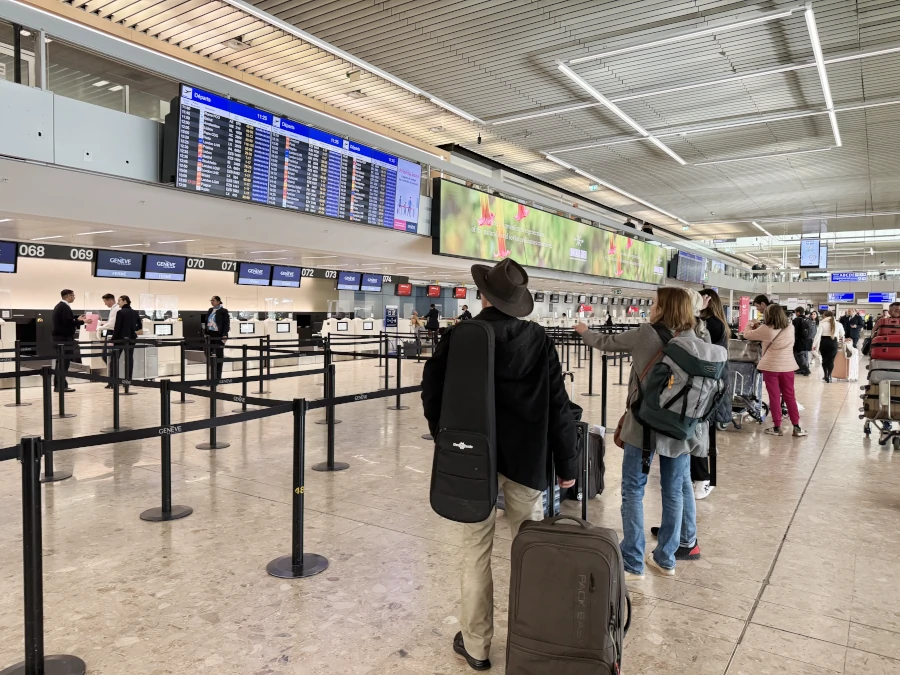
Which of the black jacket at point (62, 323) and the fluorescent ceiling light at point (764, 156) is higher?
the fluorescent ceiling light at point (764, 156)

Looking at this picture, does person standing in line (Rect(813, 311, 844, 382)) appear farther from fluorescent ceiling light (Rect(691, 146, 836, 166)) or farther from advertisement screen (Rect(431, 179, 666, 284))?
advertisement screen (Rect(431, 179, 666, 284))

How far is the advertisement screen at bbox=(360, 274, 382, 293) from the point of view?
54.1ft

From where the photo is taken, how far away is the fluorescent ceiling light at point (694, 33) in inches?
264

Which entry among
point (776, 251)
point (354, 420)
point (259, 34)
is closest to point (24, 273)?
point (259, 34)

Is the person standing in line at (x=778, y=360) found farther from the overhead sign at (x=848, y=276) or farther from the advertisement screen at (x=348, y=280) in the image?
the overhead sign at (x=848, y=276)

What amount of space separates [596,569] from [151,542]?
287cm

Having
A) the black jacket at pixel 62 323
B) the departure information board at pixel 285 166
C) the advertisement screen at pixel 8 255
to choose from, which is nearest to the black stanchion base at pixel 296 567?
the departure information board at pixel 285 166

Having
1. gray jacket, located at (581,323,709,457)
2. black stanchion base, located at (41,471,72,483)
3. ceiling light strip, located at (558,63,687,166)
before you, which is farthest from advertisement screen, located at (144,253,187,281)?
gray jacket, located at (581,323,709,457)

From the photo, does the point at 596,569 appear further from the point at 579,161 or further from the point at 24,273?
the point at 24,273

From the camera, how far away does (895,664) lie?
2.53 m

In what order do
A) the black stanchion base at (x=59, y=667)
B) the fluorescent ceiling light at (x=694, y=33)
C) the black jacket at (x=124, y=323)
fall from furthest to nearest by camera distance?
the black jacket at (x=124, y=323) → the fluorescent ceiling light at (x=694, y=33) → the black stanchion base at (x=59, y=667)

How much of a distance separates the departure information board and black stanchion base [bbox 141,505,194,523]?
Answer: 3.51m

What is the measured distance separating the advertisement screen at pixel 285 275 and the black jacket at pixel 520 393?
11879 mm

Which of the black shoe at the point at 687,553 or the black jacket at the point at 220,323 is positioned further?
the black jacket at the point at 220,323
